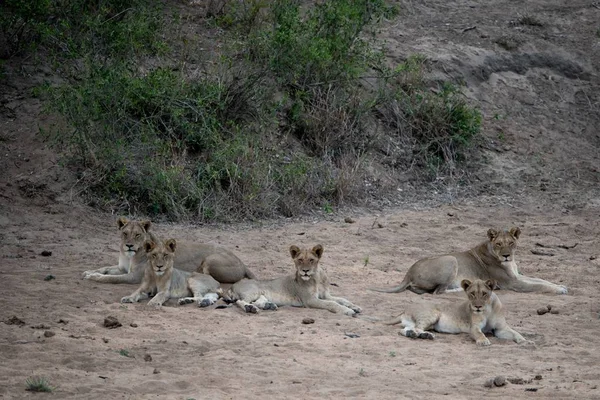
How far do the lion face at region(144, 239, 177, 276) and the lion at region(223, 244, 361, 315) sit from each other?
678mm

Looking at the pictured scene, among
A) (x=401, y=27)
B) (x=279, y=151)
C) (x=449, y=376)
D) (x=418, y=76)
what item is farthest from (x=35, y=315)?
(x=401, y=27)

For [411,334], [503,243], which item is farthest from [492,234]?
[411,334]

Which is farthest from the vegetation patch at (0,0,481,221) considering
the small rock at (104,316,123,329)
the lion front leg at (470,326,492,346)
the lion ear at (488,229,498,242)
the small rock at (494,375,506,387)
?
the small rock at (494,375,506,387)

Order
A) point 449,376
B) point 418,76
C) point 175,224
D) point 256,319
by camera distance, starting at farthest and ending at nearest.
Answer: point 418,76 → point 175,224 → point 256,319 → point 449,376

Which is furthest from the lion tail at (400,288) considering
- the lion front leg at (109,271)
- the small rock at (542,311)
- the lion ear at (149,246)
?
the lion front leg at (109,271)

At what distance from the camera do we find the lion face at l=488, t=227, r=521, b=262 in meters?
12.2

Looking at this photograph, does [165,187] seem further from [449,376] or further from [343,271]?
[449,376]

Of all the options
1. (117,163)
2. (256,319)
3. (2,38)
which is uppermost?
(2,38)

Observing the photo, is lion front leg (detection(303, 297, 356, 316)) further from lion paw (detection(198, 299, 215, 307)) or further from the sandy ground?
lion paw (detection(198, 299, 215, 307))

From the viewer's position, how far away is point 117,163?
14141mm

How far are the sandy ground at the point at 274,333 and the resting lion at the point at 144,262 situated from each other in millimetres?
214

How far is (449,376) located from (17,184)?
7456 mm

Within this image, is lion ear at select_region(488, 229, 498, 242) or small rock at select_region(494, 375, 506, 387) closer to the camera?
small rock at select_region(494, 375, 506, 387)

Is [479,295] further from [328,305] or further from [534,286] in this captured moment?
[534,286]
